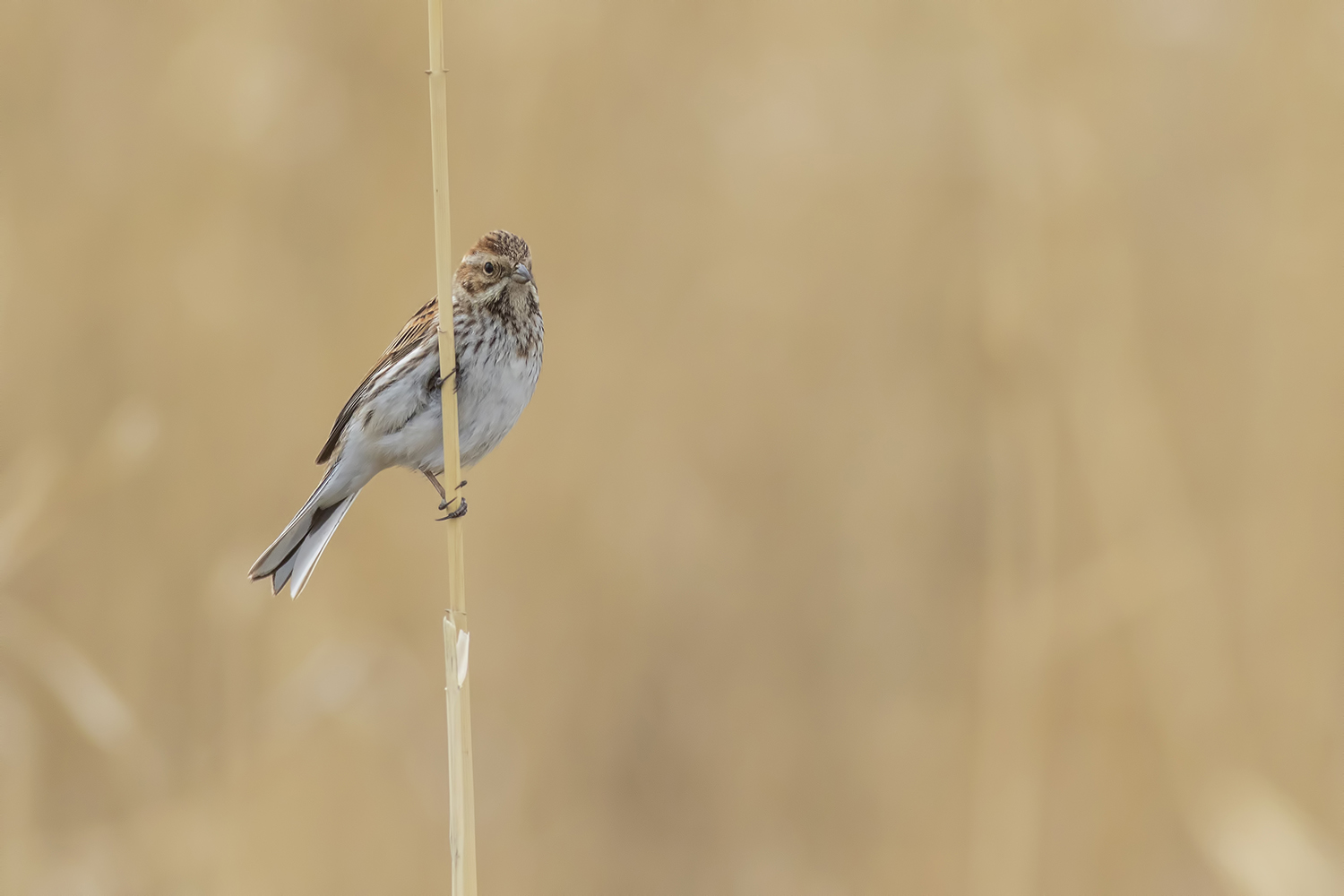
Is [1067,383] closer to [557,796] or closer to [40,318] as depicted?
[557,796]

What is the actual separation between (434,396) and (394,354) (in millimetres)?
223

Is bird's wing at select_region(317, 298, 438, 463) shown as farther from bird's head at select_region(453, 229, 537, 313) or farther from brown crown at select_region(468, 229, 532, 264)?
brown crown at select_region(468, 229, 532, 264)

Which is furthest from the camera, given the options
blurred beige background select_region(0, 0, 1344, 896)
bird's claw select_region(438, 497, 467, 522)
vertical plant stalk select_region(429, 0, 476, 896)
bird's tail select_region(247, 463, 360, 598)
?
blurred beige background select_region(0, 0, 1344, 896)

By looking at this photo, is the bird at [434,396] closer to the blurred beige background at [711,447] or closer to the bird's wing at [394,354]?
the bird's wing at [394,354]

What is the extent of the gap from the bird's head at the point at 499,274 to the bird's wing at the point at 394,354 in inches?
3.6

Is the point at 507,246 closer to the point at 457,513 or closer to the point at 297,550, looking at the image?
the point at 297,550

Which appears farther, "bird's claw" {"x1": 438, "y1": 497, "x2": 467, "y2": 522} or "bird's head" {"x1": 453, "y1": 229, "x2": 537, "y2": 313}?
"bird's head" {"x1": 453, "y1": 229, "x2": 537, "y2": 313}

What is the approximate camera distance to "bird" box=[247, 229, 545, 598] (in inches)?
95.7

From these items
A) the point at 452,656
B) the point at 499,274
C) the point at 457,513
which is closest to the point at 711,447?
the point at 499,274

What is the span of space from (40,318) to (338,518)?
1.15 metres

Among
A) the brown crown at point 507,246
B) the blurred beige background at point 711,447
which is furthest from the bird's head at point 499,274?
the blurred beige background at point 711,447

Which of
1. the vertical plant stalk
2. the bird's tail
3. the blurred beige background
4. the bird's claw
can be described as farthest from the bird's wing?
the vertical plant stalk

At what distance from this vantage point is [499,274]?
257 centimetres

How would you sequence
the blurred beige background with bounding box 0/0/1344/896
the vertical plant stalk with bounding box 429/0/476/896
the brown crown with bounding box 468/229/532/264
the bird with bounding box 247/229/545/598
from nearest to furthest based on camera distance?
the vertical plant stalk with bounding box 429/0/476/896 → the bird with bounding box 247/229/545/598 → the brown crown with bounding box 468/229/532/264 → the blurred beige background with bounding box 0/0/1344/896
